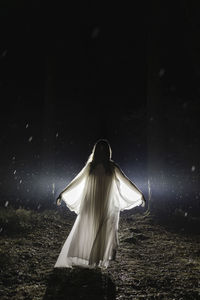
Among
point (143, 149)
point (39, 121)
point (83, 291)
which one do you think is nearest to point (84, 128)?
point (39, 121)

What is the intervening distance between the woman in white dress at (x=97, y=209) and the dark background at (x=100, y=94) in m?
5.09

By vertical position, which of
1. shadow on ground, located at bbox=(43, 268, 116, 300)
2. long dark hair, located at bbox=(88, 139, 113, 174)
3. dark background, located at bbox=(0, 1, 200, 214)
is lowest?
shadow on ground, located at bbox=(43, 268, 116, 300)

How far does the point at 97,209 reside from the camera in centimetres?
514

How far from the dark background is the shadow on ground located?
18.8 feet

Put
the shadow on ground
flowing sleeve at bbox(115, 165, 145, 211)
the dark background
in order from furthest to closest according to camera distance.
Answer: the dark background < flowing sleeve at bbox(115, 165, 145, 211) < the shadow on ground

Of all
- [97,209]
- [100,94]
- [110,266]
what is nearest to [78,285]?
[110,266]

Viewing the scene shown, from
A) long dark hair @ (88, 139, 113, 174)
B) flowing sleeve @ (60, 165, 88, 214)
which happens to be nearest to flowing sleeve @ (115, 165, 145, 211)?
long dark hair @ (88, 139, 113, 174)

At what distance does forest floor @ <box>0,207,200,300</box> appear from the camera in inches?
166

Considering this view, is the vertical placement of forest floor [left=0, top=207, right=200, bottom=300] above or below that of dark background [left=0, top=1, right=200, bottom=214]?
below

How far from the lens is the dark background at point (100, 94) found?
10.8 m

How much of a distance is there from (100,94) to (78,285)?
42.4ft

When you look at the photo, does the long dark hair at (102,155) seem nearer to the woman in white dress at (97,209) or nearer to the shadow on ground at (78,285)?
the woman in white dress at (97,209)

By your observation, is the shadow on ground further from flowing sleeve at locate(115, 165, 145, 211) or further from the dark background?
the dark background

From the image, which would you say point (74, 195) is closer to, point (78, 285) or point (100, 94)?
point (78, 285)
